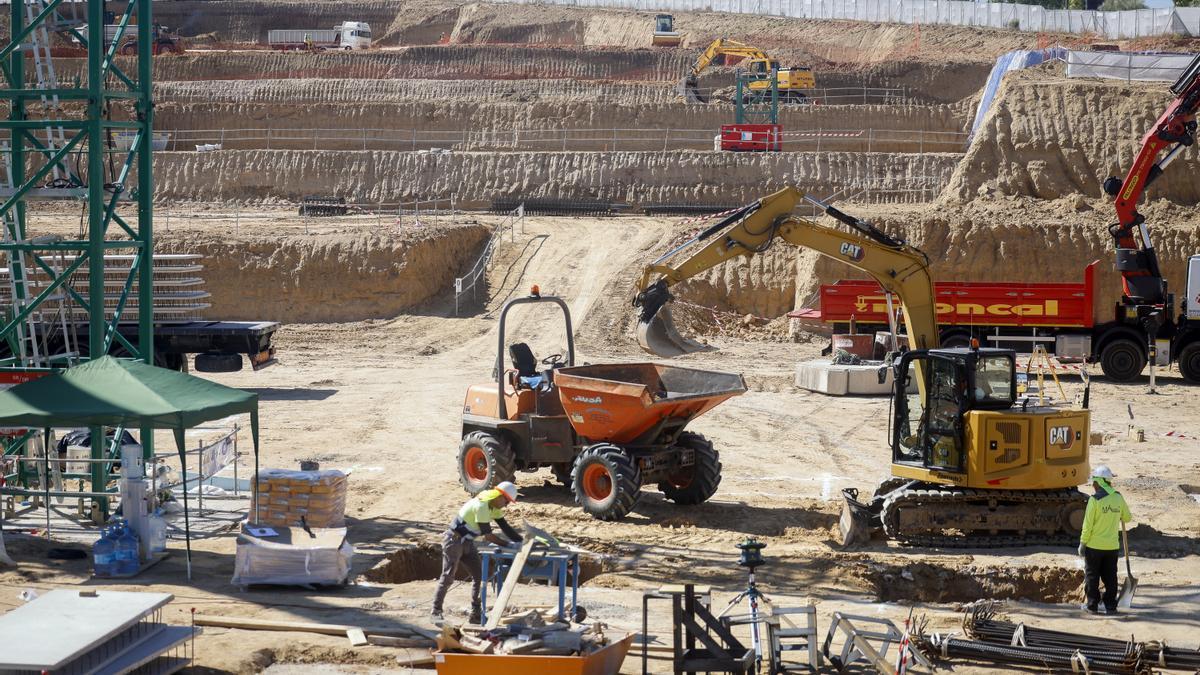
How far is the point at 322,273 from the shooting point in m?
35.9

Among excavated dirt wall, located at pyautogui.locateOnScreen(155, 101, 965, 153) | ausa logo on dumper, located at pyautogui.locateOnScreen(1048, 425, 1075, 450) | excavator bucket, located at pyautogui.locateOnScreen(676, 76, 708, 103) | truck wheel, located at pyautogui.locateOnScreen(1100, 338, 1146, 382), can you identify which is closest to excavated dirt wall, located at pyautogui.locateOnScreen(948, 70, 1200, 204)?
excavated dirt wall, located at pyautogui.locateOnScreen(155, 101, 965, 153)

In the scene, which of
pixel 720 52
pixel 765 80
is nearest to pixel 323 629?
pixel 765 80

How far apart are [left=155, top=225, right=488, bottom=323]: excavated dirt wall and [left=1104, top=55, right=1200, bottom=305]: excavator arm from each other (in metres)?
17.1

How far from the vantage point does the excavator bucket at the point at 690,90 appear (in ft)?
170

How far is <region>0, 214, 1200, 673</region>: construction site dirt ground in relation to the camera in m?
12.3

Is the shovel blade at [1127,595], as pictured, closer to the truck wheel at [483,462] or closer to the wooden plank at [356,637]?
the wooden plank at [356,637]

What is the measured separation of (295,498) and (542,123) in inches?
1411

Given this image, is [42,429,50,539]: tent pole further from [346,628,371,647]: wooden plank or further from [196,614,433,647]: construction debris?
[346,628,371,647]: wooden plank

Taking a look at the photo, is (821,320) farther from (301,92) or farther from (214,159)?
(301,92)

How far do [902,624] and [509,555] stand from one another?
11.9ft

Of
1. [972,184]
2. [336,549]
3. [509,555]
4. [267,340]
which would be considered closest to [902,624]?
[509,555]

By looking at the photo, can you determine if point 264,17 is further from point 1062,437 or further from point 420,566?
point 1062,437

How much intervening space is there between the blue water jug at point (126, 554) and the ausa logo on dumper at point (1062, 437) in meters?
9.57

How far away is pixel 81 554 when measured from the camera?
1404 cm
